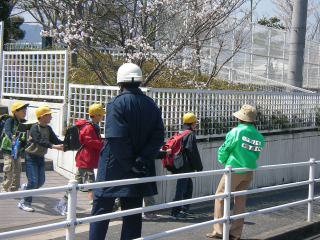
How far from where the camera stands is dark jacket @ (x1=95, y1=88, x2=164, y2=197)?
3689mm

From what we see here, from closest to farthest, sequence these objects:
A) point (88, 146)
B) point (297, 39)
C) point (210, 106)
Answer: point (88, 146)
point (210, 106)
point (297, 39)

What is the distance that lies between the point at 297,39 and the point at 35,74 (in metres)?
7.52

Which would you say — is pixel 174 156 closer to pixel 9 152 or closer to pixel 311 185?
pixel 311 185

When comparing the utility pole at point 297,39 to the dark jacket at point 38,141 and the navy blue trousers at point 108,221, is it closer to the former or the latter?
the dark jacket at point 38,141

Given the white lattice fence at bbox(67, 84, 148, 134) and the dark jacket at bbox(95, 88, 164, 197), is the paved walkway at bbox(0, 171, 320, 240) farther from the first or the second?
the dark jacket at bbox(95, 88, 164, 197)

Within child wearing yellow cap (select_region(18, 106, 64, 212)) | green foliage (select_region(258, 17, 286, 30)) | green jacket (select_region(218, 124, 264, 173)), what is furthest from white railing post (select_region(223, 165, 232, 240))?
green foliage (select_region(258, 17, 286, 30))

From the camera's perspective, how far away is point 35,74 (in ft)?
33.6

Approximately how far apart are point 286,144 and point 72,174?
17.5ft

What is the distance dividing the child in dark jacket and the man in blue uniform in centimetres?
225

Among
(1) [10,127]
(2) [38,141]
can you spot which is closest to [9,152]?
(1) [10,127]

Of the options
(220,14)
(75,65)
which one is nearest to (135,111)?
(220,14)

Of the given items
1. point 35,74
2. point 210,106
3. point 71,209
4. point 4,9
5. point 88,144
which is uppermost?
point 4,9

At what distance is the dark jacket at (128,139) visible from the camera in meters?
3.69

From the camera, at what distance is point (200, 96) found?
784cm
